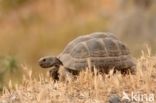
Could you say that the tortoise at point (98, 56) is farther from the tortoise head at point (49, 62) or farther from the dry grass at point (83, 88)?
the dry grass at point (83, 88)

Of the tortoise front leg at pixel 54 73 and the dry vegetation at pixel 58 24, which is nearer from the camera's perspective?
the tortoise front leg at pixel 54 73

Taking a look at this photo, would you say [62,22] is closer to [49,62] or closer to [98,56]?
[49,62]

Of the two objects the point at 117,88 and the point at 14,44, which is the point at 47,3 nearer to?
the point at 14,44

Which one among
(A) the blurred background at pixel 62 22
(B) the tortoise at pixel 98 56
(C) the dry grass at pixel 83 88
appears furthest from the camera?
(A) the blurred background at pixel 62 22

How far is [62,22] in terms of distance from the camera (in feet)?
76.7

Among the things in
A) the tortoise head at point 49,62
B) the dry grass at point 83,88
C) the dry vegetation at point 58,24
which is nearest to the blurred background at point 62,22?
the dry vegetation at point 58,24

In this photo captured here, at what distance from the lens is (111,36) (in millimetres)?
8914

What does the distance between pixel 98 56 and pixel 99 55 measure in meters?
0.02

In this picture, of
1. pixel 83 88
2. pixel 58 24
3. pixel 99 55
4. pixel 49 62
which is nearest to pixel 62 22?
pixel 58 24

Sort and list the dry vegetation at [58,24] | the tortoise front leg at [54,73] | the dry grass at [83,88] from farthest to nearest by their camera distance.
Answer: the dry vegetation at [58,24] < the tortoise front leg at [54,73] < the dry grass at [83,88]

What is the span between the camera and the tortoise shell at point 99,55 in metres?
8.54

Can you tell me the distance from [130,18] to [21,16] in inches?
179

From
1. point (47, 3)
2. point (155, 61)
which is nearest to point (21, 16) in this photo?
point (47, 3)

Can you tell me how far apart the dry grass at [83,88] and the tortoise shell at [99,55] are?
0.30 m
